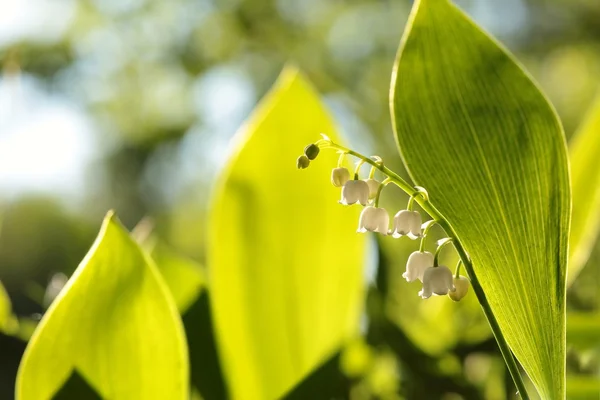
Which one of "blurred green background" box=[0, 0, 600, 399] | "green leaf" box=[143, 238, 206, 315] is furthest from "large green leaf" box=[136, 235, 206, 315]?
"blurred green background" box=[0, 0, 600, 399]

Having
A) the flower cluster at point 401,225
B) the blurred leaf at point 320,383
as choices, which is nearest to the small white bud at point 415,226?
Result: the flower cluster at point 401,225

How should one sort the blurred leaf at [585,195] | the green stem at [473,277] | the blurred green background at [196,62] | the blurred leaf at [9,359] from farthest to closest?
the blurred green background at [196,62] → the blurred leaf at [585,195] → the blurred leaf at [9,359] → the green stem at [473,277]

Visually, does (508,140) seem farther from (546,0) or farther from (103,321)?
(546,0)

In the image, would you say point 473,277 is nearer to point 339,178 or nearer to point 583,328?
point 339,178

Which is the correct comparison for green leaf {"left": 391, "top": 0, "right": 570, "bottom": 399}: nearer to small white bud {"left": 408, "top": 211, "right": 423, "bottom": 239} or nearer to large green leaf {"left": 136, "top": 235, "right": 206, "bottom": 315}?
small white bud {"left": 408, "top": 211, "right": 423, "bottom": 239}

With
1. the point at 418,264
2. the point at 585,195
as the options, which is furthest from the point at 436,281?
the point at 585,195

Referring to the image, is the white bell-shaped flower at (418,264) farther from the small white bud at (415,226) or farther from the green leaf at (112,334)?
the green leaf at (112,334)

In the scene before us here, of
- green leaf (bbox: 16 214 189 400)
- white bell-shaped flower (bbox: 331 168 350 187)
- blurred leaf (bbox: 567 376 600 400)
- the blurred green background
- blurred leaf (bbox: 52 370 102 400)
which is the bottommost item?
blurred leaf (bbox: 52 370 102 400)
